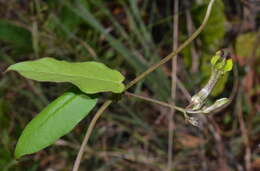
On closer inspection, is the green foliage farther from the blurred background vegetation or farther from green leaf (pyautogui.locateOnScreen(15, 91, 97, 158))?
green leaf (pyautogui.locateOnScreen(15, 91, 97, 158))

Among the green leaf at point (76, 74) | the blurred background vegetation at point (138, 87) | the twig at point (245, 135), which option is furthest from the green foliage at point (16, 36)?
the green leaf at point (76, 74)

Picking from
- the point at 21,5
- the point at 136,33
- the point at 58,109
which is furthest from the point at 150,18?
the point at 58,109

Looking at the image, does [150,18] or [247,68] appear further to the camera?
[150,18]

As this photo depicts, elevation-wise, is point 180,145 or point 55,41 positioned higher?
point 55,41

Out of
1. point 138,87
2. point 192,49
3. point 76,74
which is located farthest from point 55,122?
point 192,49

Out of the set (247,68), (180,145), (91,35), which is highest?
(91,35)

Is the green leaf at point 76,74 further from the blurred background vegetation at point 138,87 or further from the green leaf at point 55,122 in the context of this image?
the blurred background vegetation at point 138,87

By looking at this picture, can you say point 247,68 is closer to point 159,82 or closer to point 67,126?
point 159,82
